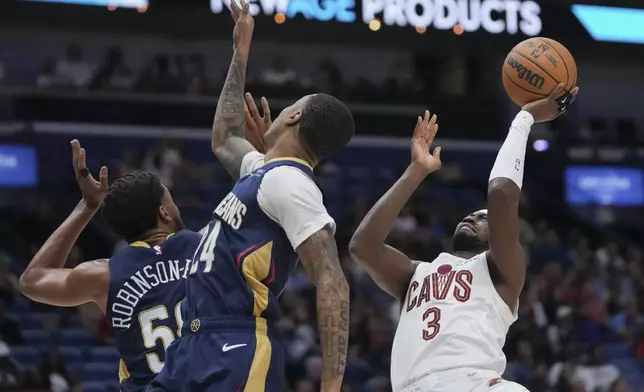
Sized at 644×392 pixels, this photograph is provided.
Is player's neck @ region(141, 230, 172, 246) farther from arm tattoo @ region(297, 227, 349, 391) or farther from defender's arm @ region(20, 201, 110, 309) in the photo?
arm tattoo @ region(297, 227, 349, 391)

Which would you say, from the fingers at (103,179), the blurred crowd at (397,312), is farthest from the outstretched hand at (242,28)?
the blurred crowd at (397,312)

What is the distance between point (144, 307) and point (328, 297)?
88cm

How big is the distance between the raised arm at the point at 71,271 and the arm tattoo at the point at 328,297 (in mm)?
966

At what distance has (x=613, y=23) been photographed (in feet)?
41.7

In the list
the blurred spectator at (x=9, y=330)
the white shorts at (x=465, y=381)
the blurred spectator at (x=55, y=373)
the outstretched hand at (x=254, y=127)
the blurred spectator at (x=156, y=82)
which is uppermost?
the blurred spectator at (x=156, y=82)

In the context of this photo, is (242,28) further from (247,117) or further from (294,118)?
(294,118)

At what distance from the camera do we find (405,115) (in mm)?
16172

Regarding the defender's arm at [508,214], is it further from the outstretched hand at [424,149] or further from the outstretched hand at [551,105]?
the outstretched hand at [424,149]

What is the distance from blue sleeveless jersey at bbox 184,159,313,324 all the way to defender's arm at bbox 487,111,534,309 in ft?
3.25

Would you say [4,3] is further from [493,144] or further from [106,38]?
[493,144]

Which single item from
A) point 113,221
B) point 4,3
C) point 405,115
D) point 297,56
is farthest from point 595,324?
point 113,221

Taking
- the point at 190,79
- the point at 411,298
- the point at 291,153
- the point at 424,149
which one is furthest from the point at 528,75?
the point at 190,79

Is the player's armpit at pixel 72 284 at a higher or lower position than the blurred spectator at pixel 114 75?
lower

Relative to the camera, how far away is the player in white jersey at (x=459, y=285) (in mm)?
4535
